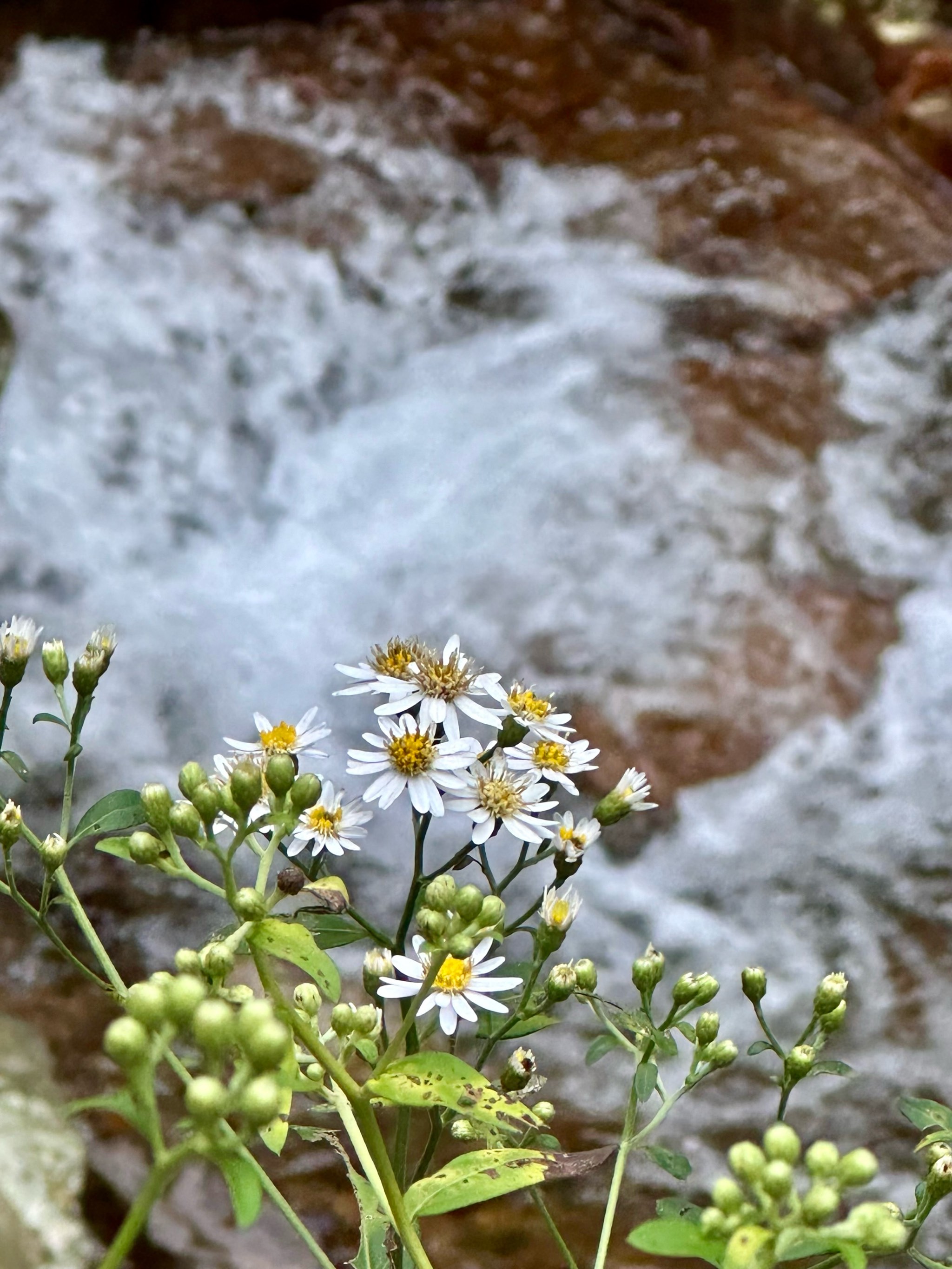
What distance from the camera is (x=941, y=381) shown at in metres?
3.18

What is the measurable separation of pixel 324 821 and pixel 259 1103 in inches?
16.1

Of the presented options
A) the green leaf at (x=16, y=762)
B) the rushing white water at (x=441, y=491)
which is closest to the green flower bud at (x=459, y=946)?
the green leaf at (x=16, y=762)

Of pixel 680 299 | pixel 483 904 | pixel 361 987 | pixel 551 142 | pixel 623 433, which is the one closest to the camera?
pixel 483 904

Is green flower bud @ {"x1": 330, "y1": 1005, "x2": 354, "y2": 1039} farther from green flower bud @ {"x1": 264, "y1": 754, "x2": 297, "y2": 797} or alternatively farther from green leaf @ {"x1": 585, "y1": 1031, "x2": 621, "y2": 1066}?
green leaf @ {"x1": 585, "y1": 1031, "x2": 621, "y2": 1066}

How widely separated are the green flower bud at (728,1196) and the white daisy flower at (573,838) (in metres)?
0.36

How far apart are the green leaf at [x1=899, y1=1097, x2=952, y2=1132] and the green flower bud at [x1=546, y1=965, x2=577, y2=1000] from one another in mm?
280

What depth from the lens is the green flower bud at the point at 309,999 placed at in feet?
2.80

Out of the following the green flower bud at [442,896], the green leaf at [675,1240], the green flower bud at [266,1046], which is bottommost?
the green leaf at [675,1240]

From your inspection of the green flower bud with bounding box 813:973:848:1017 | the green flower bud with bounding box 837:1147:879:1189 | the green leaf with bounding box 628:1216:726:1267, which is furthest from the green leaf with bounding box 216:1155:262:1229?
the green flower bud with bounding box 813:973:848:1017

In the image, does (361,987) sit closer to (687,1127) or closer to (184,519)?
(687,1127)

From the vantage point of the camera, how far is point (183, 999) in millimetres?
631

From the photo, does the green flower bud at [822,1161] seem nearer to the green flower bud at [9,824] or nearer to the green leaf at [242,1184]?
the green leaf at [242,1184]

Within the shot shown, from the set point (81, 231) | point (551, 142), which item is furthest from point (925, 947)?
point (81, 231)

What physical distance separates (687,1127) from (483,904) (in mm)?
1169
